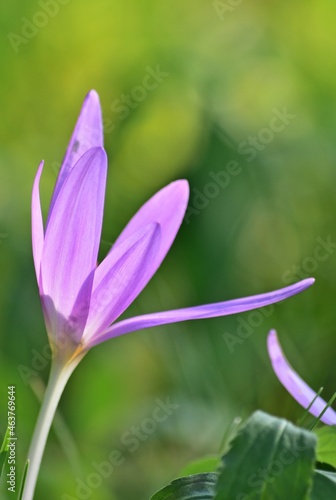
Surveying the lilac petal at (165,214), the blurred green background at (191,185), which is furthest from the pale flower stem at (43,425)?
the blurred green background at (191,185)

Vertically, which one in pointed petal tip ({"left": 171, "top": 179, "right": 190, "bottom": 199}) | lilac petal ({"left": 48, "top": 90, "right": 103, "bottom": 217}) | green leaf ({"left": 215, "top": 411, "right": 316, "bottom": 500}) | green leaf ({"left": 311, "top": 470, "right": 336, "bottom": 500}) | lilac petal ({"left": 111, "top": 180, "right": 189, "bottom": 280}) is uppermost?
lilac petal ({"left": 48, "top": 90, "right": 103, "bottom": 217})

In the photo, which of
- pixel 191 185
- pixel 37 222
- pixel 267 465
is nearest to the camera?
pixel 267 465

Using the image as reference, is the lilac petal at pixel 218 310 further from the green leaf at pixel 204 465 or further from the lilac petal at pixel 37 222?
the green leaf at pixel 204 465

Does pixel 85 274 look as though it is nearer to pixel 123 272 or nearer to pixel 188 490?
pixel 123 272

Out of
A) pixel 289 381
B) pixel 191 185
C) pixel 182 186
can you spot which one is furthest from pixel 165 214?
pixel 191 185

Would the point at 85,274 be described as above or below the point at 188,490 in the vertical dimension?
above

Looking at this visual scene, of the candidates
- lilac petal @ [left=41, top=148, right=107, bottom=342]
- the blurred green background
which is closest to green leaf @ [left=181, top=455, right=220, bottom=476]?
lilac petal @ [left=41, top=148, right=107, bottom=342]

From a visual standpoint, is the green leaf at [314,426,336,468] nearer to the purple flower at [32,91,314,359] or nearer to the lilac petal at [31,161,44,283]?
the purple flower at [32,91,314,359]
